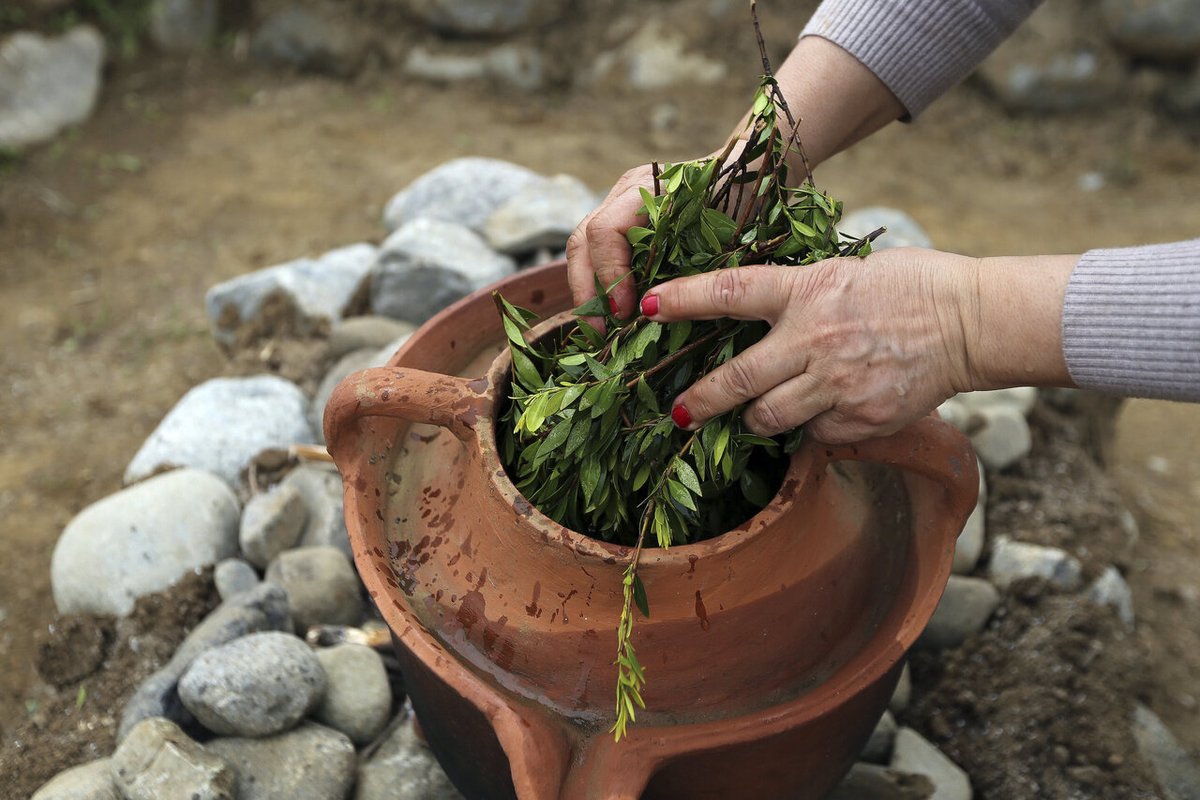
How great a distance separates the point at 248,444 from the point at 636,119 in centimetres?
339

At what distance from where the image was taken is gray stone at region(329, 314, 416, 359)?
3133mm

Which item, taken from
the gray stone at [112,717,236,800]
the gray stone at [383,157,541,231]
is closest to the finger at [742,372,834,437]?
the gray stone at [112,717,236,800]

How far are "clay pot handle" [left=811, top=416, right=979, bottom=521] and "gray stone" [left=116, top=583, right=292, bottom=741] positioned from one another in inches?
55.2

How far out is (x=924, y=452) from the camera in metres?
1.60

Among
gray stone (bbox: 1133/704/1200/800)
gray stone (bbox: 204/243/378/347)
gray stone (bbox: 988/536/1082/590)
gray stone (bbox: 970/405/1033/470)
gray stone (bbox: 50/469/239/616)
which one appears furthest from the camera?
gray stone (bbox: 204/243/378/347)

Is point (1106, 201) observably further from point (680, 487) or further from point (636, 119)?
point (680, 487)

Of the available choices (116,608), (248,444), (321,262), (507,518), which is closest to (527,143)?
(321,262)

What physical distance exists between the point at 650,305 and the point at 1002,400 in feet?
7.00

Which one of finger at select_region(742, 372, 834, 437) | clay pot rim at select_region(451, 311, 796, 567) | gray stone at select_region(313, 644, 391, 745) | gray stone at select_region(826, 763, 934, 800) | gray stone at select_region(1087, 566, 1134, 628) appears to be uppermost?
finger at select_region(742, 372, 834, 437)

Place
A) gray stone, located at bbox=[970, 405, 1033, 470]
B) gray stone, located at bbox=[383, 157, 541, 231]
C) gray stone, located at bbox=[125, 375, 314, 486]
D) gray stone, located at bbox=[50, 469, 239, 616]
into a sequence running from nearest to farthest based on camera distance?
1. gray stone, located at bbox=[50, 469, 239, 616]
2. gray stone, located at bbox=[125, 375, 314, 486]
3. gray stone, located at bbox=[970, 405, 1033, 470]
4. gray stone, located at bbox=[383, 157, 541, 231]

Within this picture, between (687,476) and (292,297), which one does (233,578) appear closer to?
(292,297)

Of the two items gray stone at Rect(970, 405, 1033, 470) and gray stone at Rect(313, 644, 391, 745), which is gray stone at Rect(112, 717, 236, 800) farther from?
gray stone at Rect(970, 405, 1033, 470)

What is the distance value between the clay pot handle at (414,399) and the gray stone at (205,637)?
919 millimetres

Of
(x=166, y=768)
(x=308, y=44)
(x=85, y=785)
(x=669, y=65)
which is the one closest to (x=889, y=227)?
(x=669, y=65)
